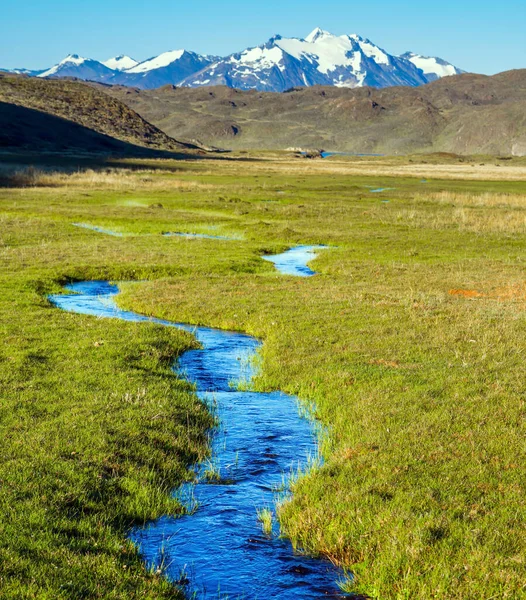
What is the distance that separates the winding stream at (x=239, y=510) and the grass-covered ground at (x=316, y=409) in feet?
1.42

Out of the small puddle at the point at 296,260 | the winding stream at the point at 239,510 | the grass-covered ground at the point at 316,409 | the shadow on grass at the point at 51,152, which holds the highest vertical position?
the shadow on grass at the point at 51,152

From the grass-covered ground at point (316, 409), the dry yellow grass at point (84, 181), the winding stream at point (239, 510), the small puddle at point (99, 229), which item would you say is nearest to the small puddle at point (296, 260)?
the grass-covered ground at point (316, 409)

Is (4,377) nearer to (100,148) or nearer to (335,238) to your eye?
(335,238)

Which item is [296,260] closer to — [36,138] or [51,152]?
[51,152]

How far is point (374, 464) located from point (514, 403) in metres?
4.73

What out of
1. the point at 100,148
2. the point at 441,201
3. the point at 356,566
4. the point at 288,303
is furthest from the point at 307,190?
the point at 100,148

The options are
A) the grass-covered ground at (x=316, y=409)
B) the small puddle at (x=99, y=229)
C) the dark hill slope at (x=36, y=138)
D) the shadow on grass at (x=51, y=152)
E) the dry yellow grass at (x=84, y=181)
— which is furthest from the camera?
the dark hill slope at (x=36, y=138)

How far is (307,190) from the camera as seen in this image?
96062 millimetres

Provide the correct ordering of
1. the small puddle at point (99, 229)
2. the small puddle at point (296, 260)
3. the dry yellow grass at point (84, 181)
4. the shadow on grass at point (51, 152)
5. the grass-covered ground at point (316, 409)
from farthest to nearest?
the shadow on grass at point (51, 152)
the dry yellow grass at point (84, 181)
the small puddle at point (99, 229)
the small puddle at point (296, 260)
the grass-covered ground at point (316, 409)

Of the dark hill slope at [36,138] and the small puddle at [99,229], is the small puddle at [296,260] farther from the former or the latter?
the dark hill slope at [36,138]

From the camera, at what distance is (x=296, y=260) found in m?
43.7

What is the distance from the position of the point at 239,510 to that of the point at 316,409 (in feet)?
17.1

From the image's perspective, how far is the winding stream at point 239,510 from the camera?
10094 mm

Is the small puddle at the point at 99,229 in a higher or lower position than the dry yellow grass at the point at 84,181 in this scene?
lower
